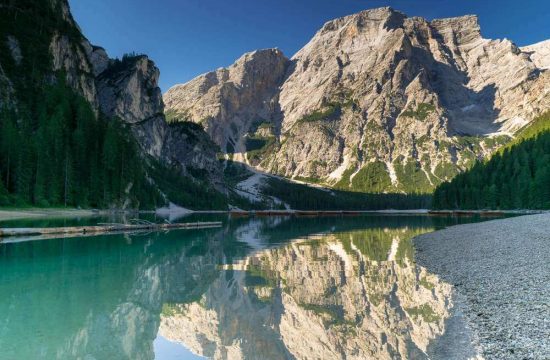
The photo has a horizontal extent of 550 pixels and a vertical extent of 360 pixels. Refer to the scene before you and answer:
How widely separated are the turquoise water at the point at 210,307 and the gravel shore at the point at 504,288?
61.2 inches

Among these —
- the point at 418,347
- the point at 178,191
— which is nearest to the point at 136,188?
the point at 178,191

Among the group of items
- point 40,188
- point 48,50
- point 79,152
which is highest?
point 48,50

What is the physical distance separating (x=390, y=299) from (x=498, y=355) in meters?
9.64

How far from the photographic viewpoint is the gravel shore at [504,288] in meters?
13.2

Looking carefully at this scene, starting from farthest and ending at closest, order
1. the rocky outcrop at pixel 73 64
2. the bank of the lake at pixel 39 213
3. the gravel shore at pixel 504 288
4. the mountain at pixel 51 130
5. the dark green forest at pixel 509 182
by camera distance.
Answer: the rocky outcrop at pixel 73 64 → the dark green forest at pixel 509 182 → the mountain at pixel 51 130 → the bank of the lake at pixel 39 213 → the gravel shore at pixel 504 288

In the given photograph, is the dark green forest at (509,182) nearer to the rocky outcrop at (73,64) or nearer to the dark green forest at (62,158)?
the dark green forest at (62,158)

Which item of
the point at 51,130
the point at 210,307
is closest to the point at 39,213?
the point at 51,130

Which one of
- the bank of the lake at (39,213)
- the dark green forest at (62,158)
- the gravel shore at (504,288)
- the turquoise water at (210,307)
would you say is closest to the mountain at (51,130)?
the dark green forest at (62,158)

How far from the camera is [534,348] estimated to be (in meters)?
12.2

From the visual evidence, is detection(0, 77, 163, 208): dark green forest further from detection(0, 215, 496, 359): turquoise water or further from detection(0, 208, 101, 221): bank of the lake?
detection(0, 215, 496, 359): turquoise water

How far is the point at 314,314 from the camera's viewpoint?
19.3 m

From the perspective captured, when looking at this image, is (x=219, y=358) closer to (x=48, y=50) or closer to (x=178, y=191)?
(x=48, y=50)

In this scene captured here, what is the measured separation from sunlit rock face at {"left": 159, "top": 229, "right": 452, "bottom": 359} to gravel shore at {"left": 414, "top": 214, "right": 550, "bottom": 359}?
4.94ft

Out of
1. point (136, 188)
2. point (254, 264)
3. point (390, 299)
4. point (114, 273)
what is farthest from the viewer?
point (136, 188)
